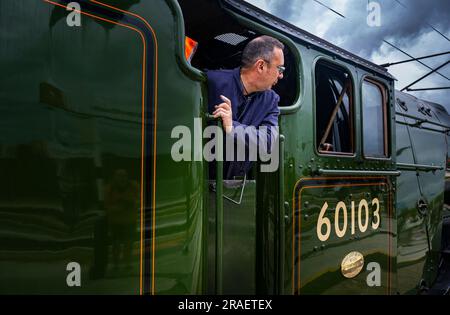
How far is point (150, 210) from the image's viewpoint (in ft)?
4.84

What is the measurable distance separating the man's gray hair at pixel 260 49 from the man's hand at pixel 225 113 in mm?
328

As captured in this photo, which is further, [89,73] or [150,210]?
[150,210]

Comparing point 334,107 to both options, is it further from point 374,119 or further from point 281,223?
point 281,223

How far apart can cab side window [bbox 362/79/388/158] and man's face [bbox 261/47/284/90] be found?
108 cm

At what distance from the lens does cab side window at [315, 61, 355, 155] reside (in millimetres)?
2684

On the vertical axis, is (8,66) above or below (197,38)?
below

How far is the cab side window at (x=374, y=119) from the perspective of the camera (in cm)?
280

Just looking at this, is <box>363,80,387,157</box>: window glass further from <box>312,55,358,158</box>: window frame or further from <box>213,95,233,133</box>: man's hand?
<box>213,95,233,133</box>: man's hand

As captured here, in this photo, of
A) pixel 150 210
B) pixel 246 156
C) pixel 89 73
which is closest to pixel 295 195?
pixel 246 156

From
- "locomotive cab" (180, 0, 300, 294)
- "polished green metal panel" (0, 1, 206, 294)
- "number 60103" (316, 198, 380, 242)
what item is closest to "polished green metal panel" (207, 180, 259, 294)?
"locomotive cab" (180, 0, 300, 294)

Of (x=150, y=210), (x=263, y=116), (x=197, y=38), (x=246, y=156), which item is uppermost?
(x=197, y=38)

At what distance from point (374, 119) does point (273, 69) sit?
131 cm

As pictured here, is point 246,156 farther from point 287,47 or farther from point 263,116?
point 287,47

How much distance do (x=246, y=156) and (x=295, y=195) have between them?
441mm
